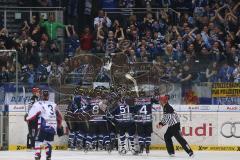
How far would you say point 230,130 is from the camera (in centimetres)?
3006

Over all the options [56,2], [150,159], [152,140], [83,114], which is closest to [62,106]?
[83,114]

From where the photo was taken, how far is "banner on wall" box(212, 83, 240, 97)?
29.3m

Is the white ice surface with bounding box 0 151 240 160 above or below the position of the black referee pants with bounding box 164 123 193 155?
below

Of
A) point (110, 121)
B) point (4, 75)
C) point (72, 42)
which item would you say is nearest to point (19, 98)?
point (4, 75)

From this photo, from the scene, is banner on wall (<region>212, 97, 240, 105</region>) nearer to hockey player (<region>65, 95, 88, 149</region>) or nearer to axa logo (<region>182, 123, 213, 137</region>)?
axa logo (<region>182, 123, 213, 137</region>)

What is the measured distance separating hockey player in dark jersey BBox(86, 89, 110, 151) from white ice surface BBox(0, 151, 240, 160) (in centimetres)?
41

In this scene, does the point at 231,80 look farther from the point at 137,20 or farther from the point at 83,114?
the point at 137,20

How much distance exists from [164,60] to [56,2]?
824 cm

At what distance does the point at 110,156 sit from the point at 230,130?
4.45 metres

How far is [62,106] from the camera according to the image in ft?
100.0

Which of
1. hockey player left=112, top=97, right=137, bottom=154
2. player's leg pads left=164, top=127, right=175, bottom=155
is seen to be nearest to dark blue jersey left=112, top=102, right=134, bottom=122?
hockey player left=112, top=97, right=137, bottom=154

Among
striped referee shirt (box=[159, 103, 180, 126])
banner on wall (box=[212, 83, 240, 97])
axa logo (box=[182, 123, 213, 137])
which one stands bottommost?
axa logo (box=[182, 123, 213, 137])

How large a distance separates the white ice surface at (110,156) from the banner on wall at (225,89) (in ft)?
5.93

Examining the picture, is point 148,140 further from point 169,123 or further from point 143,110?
point 169,123
